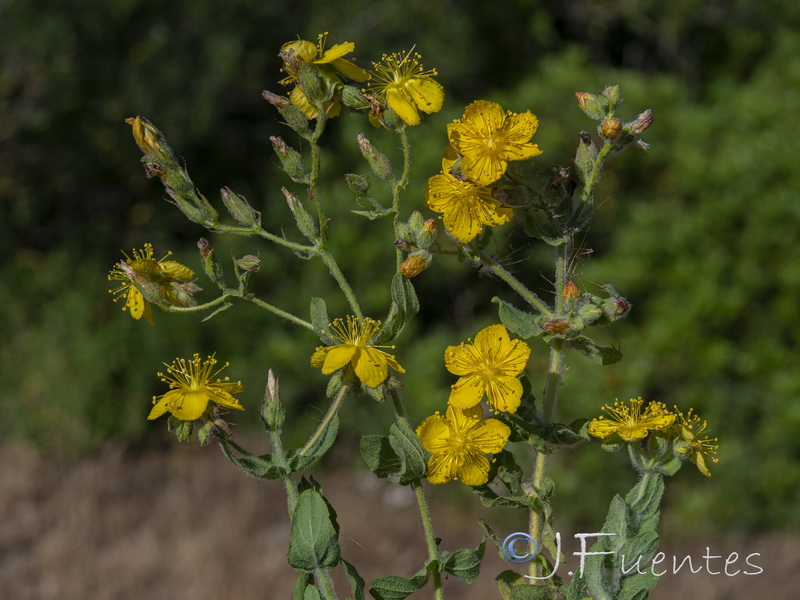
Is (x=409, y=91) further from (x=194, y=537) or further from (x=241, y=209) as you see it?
(x=194, y=537)

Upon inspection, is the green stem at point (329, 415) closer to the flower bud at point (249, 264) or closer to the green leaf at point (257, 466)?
the green leaf at point (257, 466)

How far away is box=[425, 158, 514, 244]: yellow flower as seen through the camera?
35.6 inches

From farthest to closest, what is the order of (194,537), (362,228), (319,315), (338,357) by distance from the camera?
(362,228) → (194,537) → (319,315) → (338,357)

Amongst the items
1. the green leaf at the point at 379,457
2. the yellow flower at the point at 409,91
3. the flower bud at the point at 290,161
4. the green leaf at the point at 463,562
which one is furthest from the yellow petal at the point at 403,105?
the green leaf at the point at 463,562

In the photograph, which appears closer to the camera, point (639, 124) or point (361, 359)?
point (361, 359)

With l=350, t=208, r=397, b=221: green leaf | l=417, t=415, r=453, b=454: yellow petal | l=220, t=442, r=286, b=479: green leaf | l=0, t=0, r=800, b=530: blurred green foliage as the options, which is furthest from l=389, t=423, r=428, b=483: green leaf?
l=0, t=0, r=800, b=530: blurred green foliage

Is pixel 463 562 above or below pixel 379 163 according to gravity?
below

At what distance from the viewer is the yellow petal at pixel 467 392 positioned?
0.89 metres

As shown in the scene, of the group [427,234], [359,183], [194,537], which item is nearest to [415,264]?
[427,234]

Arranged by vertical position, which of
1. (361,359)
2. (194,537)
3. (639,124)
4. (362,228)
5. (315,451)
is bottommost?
(194,537)

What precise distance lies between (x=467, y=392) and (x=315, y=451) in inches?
6.1

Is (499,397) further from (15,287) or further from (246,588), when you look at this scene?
(15,287)

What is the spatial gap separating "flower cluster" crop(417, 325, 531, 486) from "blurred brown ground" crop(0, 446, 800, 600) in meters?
1.91

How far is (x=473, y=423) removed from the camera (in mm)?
892
